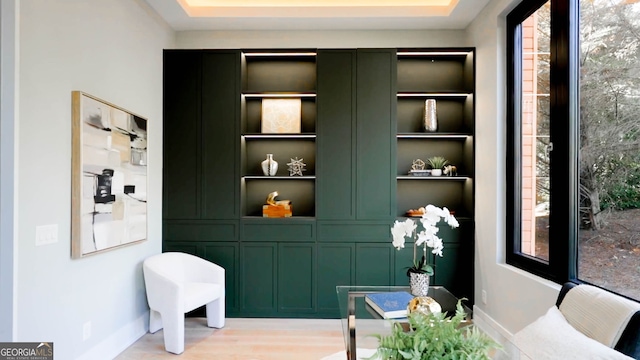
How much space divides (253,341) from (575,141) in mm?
2859

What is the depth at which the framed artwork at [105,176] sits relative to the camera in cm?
242

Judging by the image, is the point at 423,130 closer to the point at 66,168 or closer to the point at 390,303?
the point at 390,303

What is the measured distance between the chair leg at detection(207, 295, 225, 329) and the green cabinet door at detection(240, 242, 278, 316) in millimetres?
301

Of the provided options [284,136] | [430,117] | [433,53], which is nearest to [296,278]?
[284,136]

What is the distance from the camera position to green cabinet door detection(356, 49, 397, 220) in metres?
3.81

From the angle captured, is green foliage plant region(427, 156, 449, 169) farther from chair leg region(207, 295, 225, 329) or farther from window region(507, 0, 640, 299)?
chair leg region(207, 295, 225, 329)

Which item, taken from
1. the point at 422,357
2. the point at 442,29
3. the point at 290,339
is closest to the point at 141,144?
the point at 290,339

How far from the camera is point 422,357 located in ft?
3.86

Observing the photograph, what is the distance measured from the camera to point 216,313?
3.53 metres

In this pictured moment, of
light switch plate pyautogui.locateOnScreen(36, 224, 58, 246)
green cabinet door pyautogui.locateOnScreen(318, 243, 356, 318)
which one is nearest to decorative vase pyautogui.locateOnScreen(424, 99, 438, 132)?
green cabinet door pyautogui.locateOnScreen(318, 243, 356, 318)

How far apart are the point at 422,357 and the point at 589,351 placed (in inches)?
28.2

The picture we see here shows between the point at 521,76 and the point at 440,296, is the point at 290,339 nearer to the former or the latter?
the point at 440,296

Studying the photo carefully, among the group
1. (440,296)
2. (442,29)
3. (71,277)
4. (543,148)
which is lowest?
(440,296)

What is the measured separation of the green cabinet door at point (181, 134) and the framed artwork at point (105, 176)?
1.51 ft
